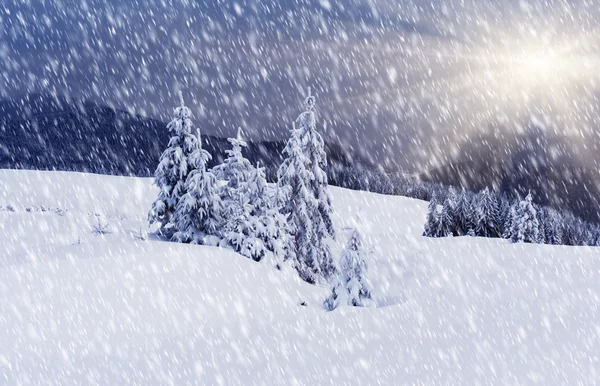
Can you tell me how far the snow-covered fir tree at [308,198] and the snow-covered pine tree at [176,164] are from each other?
6.96 m

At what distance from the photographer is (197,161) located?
19719 millimetres

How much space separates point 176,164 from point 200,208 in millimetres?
2464

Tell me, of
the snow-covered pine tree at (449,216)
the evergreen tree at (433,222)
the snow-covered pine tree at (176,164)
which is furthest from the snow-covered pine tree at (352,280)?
the snow-covered pine tree at (449,216)

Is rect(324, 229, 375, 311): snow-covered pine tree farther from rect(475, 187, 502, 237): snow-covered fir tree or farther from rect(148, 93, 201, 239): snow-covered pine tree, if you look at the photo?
rect(475, 187, 502, 237): snow-covered fir tree

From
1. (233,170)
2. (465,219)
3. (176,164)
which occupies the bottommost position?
(176,164)

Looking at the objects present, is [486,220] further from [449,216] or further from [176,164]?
[176,164]

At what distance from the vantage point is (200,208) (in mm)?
19438

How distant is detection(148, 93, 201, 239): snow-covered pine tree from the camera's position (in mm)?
19750

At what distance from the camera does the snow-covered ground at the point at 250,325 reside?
5012mm

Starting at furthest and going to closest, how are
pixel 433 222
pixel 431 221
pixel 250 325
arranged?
pixel 431 221, pixel 433 222, pixel 250 325

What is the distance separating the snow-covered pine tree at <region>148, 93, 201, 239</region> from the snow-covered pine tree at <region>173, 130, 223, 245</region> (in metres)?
0.40

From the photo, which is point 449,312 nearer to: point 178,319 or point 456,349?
point 456,349

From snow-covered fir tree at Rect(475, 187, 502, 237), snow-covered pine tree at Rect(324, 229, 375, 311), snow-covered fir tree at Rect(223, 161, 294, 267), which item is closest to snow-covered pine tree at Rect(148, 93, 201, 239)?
snow-covered fir tree at Rect(223, 161, 294, 267)

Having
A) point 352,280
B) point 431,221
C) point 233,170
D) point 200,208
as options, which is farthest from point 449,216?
point 200,208
